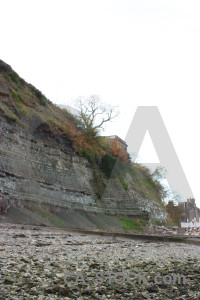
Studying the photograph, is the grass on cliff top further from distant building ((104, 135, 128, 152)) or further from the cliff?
distant building ((104, 135, 128, 152))

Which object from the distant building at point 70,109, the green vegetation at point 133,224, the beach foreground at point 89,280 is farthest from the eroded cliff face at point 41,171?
the beach foreground at point 89,280

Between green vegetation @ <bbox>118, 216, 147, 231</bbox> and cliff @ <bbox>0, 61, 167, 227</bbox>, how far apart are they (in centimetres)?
94

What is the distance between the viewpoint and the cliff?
2350 cm

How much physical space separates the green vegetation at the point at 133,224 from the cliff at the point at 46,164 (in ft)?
3.07

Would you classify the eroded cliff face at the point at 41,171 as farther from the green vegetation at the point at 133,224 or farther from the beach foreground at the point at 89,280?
the beach foreground at the point at 89,280

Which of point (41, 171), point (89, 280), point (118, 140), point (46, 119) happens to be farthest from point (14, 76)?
point (89, 280)

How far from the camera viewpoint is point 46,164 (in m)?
27.3

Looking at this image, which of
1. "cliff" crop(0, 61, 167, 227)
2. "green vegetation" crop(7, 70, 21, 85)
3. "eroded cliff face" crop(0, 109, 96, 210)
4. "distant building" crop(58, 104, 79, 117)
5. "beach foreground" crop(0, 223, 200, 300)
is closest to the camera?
"beach foreground" crop(0, 223, 200, 300)

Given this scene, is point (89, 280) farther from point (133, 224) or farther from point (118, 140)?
point (118, 140)

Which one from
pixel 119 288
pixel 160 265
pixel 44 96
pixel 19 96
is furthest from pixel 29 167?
pixel 119 288

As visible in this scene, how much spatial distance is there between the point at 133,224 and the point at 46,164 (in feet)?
40.2

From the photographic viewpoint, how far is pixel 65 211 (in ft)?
87.5

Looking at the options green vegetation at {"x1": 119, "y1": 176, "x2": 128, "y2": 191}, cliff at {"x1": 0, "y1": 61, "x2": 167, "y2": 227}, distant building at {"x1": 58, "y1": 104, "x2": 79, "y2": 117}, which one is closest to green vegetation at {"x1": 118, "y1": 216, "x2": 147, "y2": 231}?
cliff at {"x1": 0, "y1": 61, "x2": 167, "y2": 227}

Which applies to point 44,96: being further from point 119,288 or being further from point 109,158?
point 119,288
